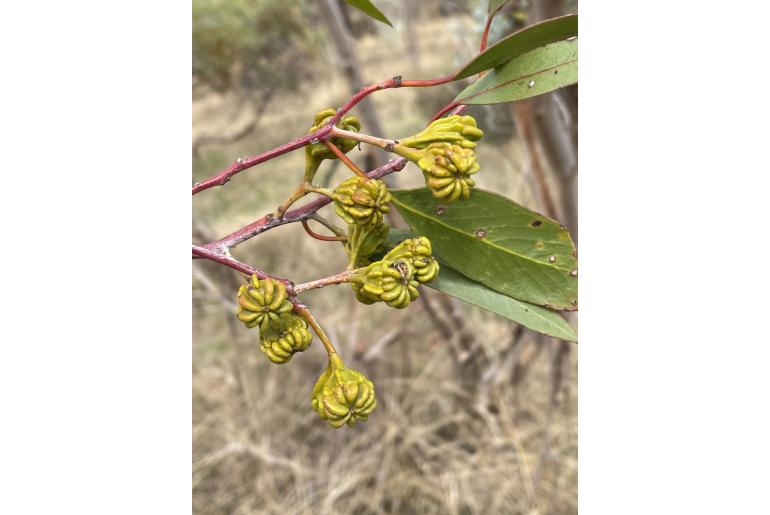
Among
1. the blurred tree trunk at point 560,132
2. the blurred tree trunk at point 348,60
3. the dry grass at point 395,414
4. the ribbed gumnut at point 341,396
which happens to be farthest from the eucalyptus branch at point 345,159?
the dry grass at point 395,414

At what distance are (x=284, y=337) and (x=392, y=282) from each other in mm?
70

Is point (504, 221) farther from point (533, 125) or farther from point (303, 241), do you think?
point (303, 241)

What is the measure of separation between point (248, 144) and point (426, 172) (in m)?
1.85

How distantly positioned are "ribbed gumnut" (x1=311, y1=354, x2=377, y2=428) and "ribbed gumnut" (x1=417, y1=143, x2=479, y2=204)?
0.12 m

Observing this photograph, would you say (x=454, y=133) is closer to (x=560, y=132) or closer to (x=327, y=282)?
(x=327, y=282)

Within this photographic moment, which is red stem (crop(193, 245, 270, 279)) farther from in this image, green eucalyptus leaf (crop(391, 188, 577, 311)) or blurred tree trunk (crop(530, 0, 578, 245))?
blurred tree trunk (crop(530, 0, 578, 245))

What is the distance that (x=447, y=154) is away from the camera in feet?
1.20

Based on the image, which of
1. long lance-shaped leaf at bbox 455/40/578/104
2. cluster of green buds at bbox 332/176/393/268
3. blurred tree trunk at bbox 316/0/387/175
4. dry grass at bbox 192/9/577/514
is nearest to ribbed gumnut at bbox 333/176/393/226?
cluster of green buds at bbox 332/176/393/268

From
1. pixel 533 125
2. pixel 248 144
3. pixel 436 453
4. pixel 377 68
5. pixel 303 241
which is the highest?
pixel 377 68

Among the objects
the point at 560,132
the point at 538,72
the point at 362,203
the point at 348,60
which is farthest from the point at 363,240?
the point at 348,60

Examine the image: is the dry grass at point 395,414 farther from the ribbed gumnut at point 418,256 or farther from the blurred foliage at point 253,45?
the ribbed gumnut at point 418,256

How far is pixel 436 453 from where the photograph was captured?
5.44 feet

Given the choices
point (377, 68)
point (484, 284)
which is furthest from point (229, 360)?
point (484, 284)

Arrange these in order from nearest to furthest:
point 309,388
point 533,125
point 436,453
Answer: point 533,125 → point 436,453 → point 309,388
